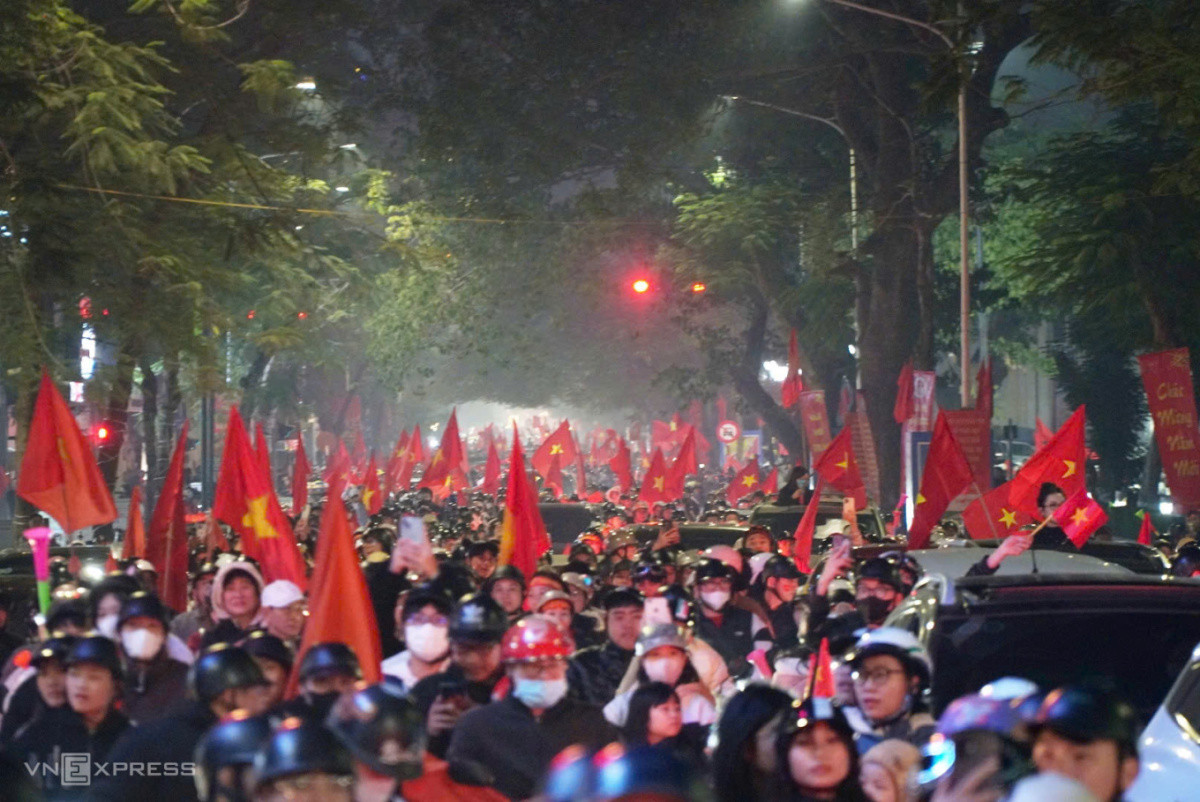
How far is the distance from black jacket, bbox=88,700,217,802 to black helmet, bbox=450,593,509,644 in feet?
3.89

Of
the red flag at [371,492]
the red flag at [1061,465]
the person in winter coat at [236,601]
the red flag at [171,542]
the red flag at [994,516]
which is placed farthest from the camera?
the red flag at [371,492]

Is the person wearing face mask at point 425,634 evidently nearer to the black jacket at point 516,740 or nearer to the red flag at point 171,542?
the black jacket at point 516,740

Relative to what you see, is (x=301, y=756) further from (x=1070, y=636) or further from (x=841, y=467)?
(x=841, y=467)

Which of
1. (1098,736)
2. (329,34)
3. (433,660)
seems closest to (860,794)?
(1098,736)

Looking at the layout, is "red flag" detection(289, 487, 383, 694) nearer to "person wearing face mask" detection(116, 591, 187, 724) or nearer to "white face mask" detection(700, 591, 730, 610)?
"person wearing face mask" detection(116, 591, 187, 724)

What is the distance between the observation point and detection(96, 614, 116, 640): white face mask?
766 centimetres

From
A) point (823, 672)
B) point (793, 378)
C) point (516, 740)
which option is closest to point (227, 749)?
point (516, 740)

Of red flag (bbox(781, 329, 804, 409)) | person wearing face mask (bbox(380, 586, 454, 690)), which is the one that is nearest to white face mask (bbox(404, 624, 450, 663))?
person wearing face mask (bbox(380, 586, 454, 690))

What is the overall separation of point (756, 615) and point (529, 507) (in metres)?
2.92

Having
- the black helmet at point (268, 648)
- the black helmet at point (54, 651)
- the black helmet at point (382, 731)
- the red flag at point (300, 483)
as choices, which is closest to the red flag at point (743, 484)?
the red flag at point (300, 483)

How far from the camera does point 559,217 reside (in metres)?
38.9

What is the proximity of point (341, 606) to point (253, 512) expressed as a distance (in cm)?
487

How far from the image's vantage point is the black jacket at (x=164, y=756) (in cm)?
497

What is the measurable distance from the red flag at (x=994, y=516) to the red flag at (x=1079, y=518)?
5.07 ft
